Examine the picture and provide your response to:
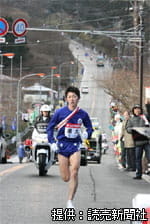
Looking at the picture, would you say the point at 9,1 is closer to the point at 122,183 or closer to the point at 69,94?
the point at 122,183

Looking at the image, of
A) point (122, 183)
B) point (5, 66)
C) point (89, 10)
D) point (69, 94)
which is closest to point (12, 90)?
point (5, 66)

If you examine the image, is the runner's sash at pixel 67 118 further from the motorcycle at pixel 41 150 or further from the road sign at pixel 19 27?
the road sign at pixel 19 27

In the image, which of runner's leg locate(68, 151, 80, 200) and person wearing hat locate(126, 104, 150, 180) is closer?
runner's leg locate(68, 151, 80, 200)

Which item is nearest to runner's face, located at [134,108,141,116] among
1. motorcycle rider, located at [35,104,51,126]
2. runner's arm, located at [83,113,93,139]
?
motorcycle rider, located at [35,104,51,126]

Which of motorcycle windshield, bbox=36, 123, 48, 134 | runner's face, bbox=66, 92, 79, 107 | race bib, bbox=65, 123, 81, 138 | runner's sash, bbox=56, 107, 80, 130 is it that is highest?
runner's face, bbox=66, 92, 79, 107

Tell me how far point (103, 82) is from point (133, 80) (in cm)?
774

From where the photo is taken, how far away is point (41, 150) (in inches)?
605

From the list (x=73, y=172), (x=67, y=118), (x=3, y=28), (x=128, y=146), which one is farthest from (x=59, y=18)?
(x=73, y=172)

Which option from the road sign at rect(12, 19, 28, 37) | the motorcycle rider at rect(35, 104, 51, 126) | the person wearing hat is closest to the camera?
the motorcycle rider at rect(35, 104, 51, 126)

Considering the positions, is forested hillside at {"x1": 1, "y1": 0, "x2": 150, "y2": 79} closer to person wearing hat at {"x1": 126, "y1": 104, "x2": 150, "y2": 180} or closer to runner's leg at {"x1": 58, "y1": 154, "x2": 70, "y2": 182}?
person wearing hat at {"x1": 126, "y1": 104, "x2": 150, "y2": 180}

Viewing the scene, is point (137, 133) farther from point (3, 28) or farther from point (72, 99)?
point (3, 28)

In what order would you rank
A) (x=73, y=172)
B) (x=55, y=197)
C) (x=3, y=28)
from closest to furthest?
(x=73, y=172) < (x=55, y=197) < (x=3, y=28)

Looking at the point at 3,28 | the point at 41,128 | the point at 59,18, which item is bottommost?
the point at 41,128

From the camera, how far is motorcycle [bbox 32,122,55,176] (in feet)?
50.1
